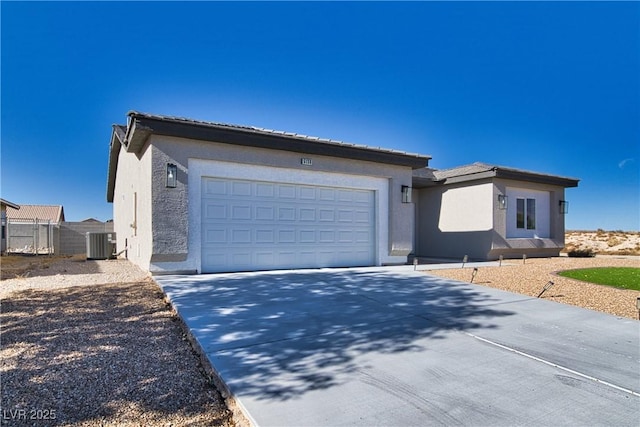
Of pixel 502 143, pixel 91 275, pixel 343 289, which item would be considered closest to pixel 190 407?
pixel 343 289

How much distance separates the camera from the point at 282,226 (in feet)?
33.3

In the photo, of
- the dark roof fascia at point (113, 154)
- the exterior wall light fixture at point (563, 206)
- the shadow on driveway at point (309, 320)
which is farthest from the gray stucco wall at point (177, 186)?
the exterior wall light fixture at point (563, 206)

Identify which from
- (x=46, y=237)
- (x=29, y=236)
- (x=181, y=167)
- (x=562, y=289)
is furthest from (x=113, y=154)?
(x=562, y=289)

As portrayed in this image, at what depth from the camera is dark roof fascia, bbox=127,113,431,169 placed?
27.5ft

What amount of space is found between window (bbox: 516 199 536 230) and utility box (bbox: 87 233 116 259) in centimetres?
1794

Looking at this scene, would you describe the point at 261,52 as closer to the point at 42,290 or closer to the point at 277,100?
the point at 277,100

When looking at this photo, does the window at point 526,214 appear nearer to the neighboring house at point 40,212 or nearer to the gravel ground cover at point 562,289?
the gravel ground cover at point 562,289

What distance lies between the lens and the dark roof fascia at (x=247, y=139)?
27.5 feet

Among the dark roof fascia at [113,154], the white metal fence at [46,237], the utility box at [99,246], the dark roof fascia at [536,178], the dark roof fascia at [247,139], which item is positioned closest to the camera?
the dark roof fascia at [247,139]

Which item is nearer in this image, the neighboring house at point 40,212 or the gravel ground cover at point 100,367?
the gravel ground cover at point 100,367

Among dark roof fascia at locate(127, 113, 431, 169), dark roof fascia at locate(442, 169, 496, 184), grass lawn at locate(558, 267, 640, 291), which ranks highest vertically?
dark roof fascia at locate(127, 113, 431, 169)

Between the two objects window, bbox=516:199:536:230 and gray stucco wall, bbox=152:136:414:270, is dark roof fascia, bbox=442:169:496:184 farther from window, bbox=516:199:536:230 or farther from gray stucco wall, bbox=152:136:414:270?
gray stucco wall, bbox=152:136:414:270

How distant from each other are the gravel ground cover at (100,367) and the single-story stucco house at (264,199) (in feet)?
9.84

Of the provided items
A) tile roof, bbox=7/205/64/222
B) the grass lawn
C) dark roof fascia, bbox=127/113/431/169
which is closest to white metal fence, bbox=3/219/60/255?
dark roof fascia, bbox=127/113/431/169
